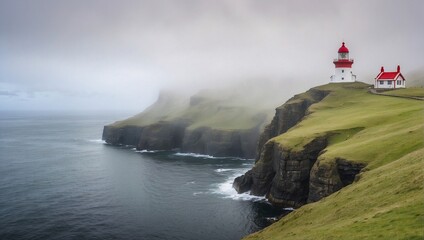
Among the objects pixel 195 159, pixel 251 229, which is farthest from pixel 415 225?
pixel 195 159

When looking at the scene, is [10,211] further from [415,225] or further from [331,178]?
[415,225]

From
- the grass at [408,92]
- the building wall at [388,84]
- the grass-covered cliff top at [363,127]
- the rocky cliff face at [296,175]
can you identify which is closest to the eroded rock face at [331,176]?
the rocky cliff face at [296,175]

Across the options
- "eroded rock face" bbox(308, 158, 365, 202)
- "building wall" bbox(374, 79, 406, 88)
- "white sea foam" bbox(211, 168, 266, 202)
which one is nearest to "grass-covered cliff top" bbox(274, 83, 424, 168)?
"eroded rock face" bbox(308, 158, 365, 202)

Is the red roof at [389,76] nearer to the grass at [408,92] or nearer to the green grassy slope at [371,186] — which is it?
the grass at [408,92]

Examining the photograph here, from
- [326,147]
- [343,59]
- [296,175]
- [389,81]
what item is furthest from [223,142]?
[326,147]

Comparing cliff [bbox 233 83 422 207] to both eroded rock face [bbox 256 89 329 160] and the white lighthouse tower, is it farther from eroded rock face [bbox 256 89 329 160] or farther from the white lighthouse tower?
the white lighthouse tower

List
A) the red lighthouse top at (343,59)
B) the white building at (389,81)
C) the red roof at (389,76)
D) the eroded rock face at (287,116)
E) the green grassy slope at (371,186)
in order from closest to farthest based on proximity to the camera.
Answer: the green grassy slope at (371,186), the eroded rock face at (287,116), the red roof at (389,76), the white building at (389,81), the red lighthouse top at (343,59)
